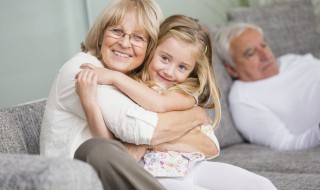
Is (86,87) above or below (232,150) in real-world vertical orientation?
above

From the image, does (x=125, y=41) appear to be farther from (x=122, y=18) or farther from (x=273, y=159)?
(x=273, y=159)

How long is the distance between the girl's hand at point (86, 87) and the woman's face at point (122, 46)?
140mm

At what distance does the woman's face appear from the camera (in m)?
1.58

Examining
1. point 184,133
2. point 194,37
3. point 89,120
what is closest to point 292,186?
point 184,133

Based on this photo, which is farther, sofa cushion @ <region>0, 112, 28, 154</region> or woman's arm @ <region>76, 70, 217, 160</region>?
sofa cushion @ <region>0, 112, 28, 154</region>

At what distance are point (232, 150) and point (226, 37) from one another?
650mm

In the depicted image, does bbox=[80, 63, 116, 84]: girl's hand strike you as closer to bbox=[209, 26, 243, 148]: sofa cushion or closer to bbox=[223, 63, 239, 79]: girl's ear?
bbox=[209, 26, 243, 148]: sofa cushion

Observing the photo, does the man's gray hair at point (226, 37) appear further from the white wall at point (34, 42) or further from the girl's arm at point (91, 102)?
the girl's arm at point (91, 102)

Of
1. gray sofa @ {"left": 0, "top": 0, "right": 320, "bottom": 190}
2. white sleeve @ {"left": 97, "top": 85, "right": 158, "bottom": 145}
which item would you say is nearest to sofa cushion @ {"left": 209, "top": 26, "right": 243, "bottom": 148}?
gray sofa @ {"left": 0, "top": 0, "right": 320, "bottom": 190}

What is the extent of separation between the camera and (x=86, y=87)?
1437 mm

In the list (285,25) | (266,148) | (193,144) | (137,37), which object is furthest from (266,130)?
(137,37)

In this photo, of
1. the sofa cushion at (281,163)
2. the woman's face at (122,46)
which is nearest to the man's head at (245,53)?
the sofa cushion at (281,163)

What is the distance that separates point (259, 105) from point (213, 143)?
95 cm

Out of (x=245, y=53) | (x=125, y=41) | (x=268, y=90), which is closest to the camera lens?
(x=125, y=41)
